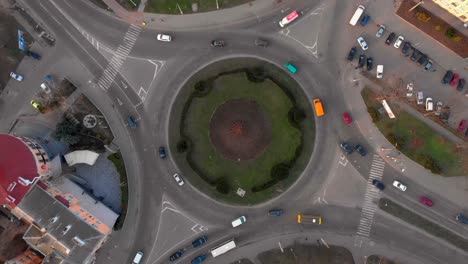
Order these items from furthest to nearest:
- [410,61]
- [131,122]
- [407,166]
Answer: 1. [131,122]
2. [410,61]
3. [407,166]

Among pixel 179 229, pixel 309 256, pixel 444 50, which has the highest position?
pixel 444 50

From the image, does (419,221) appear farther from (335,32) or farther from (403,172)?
(335,32)

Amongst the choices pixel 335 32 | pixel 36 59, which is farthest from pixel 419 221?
pixel 36 59

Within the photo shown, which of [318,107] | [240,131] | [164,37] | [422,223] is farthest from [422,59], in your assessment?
[164,37]

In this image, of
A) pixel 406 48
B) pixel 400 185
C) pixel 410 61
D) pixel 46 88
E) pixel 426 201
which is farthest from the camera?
pixel 46 88

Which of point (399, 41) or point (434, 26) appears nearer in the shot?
point (399, 41)

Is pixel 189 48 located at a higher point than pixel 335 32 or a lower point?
lower

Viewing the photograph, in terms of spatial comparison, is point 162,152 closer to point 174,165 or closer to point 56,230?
point 174,165
